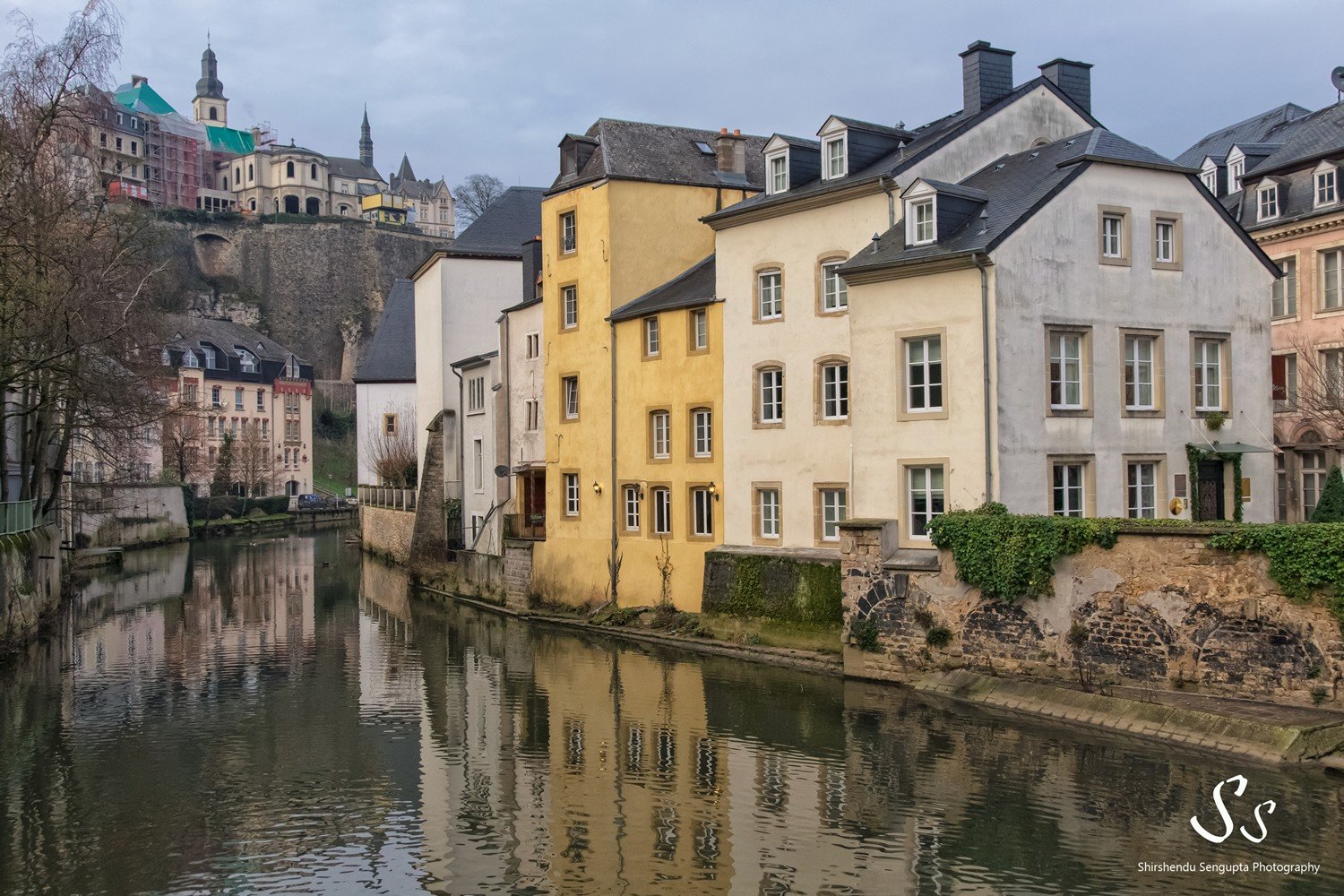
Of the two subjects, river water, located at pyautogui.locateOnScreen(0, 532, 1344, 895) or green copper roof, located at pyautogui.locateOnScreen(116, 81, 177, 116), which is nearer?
river water, located at pyautogui.locateOnScreen(0, 532, 1344, 895)

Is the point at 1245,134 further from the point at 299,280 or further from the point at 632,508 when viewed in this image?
the point at 299,280

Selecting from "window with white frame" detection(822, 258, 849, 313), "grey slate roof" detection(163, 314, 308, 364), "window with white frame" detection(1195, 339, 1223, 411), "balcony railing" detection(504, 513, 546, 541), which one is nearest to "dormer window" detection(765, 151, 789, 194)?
"window with white frame" detection(822, 258, 849, 313)

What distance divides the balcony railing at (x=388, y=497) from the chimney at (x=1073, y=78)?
29230mm

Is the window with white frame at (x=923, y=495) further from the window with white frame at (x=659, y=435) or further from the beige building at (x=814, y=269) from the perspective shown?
the window with white frame at (x=659, y=435)

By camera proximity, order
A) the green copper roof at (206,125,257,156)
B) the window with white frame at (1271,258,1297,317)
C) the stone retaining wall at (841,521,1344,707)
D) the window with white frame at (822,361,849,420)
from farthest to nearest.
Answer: the green copper roof at (206,125,257,156) → the window with white frame at (1271,258,1297,317) → the window with white frame at (822,361,849,420) → the stone retaining wall at (841,521,1344,707)

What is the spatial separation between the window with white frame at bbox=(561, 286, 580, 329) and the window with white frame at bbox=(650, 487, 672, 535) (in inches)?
204

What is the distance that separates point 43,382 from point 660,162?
49.2 ft

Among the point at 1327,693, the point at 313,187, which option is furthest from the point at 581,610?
the point at 313,187

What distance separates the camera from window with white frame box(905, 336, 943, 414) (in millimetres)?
22938

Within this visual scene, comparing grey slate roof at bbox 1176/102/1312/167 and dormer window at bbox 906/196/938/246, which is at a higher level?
grey slate roof at bbox 1176/102/1312/167

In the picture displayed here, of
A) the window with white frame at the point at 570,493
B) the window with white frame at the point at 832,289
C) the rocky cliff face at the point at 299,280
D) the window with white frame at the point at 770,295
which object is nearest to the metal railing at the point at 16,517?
the window with white frame at the point at 570,493

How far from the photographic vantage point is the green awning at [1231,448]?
78.6 ft

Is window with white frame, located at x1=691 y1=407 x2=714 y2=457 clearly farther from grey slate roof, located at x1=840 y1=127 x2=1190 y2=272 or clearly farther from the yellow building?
grey slate roof, located at x1=840 y1=127 x2=1190 y2=272

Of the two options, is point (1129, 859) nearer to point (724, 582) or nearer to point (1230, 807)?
point (1230, 807)
